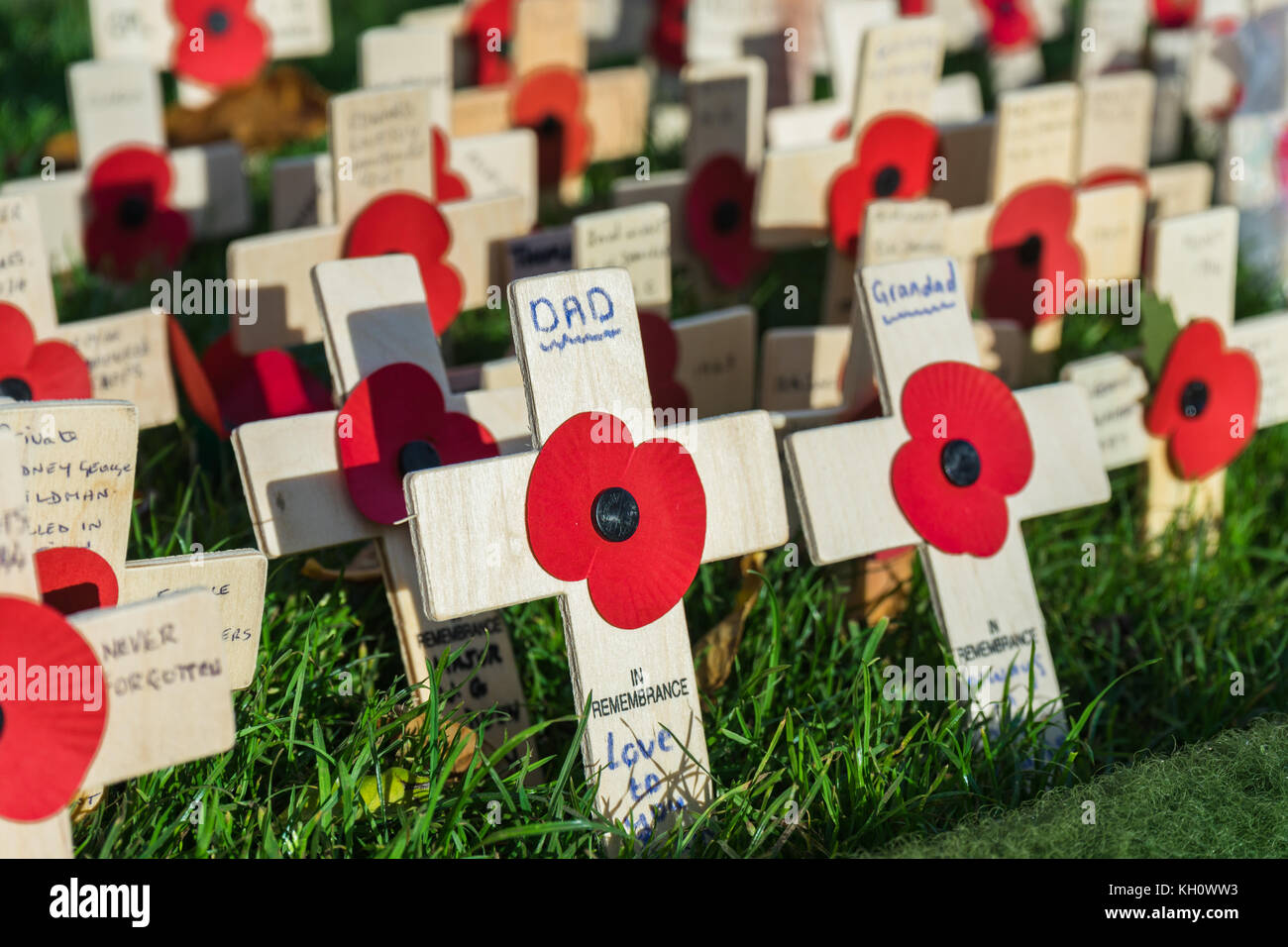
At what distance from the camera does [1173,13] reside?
5020mm

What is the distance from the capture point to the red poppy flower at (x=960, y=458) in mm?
2240

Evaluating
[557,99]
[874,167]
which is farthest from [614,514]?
[557,99]

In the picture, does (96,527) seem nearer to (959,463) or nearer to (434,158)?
(959,463)

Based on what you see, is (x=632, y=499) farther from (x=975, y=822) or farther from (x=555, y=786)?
(x=975, y=822)

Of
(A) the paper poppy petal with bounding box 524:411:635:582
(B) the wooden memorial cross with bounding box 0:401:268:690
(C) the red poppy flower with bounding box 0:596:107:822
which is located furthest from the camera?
(A) the paper poppy petal with bounding box 524:411:635:582

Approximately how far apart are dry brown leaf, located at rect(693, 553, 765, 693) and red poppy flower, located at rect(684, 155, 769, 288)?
1.43 m

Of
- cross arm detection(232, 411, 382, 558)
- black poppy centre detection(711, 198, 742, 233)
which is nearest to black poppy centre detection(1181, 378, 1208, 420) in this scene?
black poppy centre detection(711, 198, 742, 233)

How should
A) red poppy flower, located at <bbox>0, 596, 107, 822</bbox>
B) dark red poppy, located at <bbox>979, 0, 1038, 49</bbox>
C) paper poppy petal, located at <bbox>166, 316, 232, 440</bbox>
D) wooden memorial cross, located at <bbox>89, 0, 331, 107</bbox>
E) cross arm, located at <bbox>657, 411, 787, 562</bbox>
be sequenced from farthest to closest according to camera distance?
dark red poppy, located at <bbox>979, 0, 1038, 49</bbox>
wooden memorial cross, located at <bbox>89, 0, 331, 107</bbox>
paper poppy petal, located at <bbox>166, 316, 232, 440</bbox>
cross arm, located at <bbox>657, 411, 787, 562</bbox>
red poppy flower, located at <bbox>0, 596, 107, 822</bbox>

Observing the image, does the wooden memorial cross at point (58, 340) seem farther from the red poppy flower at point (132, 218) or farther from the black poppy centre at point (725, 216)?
the black poppy centre at point (725, 216)

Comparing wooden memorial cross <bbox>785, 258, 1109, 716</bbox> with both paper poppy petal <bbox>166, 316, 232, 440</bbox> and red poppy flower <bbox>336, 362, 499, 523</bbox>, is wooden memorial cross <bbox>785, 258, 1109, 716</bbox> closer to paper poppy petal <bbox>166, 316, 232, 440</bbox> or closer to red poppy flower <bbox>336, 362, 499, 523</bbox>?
red poppy flower <bbox>336, 362, 499, 523</bbox>

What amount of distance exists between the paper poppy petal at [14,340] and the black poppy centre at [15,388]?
16mm

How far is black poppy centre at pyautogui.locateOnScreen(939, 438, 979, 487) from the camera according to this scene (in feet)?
7.42

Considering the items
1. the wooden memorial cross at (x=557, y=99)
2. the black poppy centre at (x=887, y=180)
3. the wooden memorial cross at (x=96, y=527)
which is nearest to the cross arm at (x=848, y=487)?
the wooden memorial cross at (x=96, y=527)

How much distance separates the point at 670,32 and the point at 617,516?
3.60 meters
